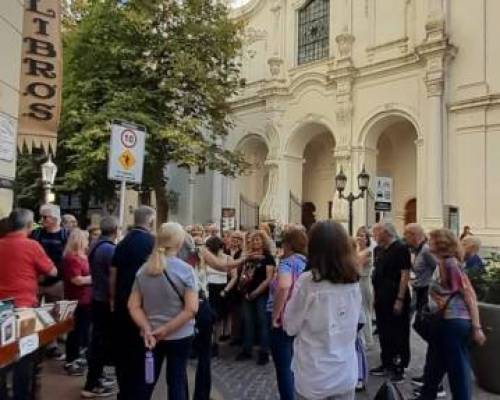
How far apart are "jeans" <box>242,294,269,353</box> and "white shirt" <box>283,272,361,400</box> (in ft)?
14.7

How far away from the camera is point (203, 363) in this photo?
17.4 ft

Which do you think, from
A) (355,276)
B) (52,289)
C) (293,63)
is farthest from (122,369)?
(293,63)

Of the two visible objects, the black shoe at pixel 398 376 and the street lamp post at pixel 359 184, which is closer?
the black shoe at pixel 398 376

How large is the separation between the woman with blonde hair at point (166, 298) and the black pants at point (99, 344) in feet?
5.14

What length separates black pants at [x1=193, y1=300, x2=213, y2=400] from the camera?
5.28m

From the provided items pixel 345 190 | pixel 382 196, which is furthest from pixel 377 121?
pixel 382 196

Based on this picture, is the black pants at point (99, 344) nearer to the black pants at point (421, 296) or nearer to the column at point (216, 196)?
the black pants at point (421, 296)

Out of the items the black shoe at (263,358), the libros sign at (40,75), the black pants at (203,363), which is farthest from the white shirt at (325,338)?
the libros sign at (40,75)

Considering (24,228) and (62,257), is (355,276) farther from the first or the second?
(62,257)

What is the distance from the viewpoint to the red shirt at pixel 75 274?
6836 mm

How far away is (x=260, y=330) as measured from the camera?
7961mm

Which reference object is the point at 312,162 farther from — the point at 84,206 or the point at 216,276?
the point at 216,276

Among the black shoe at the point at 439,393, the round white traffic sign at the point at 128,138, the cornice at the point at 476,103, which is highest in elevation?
the cornice at the point at 476,103

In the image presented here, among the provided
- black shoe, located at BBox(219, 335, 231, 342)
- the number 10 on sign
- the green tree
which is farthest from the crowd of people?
the green tree
